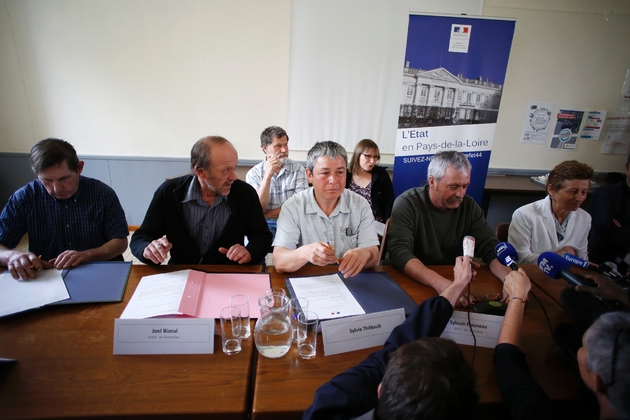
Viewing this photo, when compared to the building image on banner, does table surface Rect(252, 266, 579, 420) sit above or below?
below

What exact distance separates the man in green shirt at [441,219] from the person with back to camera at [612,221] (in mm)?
1347

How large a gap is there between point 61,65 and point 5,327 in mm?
3777

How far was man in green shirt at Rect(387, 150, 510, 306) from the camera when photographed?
5.91ft

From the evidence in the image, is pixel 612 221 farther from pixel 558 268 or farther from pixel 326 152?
pixel 326 152

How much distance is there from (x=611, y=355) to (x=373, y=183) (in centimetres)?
261

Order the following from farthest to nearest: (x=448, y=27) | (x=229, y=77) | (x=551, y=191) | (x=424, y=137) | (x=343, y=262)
Answer: (x=229, y=77), (x=424, y=137), (x=448, y=27), (x=551, y=191), (x=343, y=262)

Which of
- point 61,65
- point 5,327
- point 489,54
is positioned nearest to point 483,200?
point 489,54

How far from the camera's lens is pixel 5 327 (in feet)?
3.52

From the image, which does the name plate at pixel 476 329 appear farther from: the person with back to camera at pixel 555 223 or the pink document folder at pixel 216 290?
the person with back to camera at pixel 555 223

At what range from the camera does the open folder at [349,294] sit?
1213mm

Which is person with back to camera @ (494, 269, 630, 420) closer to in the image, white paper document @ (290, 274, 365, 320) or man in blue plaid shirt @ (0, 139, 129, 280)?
white paper document @ (290, 274, 365, 320)

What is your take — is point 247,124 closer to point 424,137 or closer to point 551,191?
point 424,137

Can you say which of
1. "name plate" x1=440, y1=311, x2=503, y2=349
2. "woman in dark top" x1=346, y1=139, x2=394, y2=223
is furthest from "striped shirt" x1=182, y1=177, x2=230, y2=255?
"woman in dark top" x1=346, y1=139, x2=394, y2=223

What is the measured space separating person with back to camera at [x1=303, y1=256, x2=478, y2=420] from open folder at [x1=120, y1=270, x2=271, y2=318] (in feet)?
1.58
